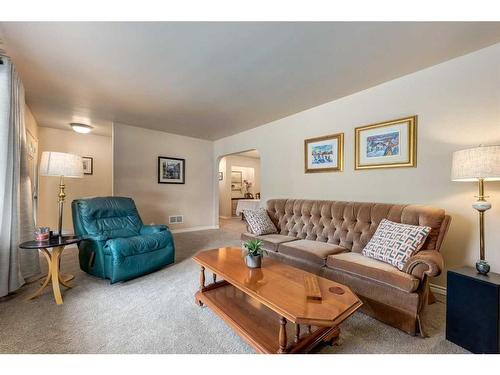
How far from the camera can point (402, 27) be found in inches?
67.1

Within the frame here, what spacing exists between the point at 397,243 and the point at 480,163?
833 millimetres

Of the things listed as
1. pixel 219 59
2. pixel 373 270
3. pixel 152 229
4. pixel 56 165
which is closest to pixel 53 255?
pixel 56 165

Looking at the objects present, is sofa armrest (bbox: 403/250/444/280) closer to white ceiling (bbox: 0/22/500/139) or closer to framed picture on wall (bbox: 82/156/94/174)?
white ceiling (bbox: 0/22/500/139)

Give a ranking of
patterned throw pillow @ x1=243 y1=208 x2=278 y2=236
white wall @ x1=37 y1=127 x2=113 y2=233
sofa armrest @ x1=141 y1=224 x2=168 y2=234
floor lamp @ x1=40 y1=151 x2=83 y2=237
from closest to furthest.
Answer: floor lamp @ x1=40 y1=151 x2=83 y2=237 → sofa armrest @ x1=141 y1=224 x2=168 y2=234 → patterned throw pillow @ x1=243 y1=208 x2=278 y2=236 → white wall @ x1=37 y1=127 x2=113 y2=233

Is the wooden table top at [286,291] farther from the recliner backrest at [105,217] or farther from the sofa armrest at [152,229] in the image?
the recliner backrest at [105,217]

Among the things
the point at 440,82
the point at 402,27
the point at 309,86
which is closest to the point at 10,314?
the point at 309,86

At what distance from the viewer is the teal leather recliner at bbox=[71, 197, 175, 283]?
7.91 feet

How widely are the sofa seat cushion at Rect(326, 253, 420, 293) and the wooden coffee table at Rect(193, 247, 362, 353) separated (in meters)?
0.50

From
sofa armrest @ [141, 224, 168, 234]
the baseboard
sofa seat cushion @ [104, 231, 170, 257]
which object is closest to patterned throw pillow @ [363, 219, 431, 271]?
the baseboard

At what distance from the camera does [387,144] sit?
2.68m

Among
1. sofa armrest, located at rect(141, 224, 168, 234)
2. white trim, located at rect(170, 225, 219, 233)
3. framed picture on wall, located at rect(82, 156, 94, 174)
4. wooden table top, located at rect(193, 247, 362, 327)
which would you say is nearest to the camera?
wooden table top, located at rect(193, 247, 362, 327)

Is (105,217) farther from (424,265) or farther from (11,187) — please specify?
(424,265)

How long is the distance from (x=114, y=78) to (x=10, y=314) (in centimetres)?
247

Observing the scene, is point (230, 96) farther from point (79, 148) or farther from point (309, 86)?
point (79, 148)
